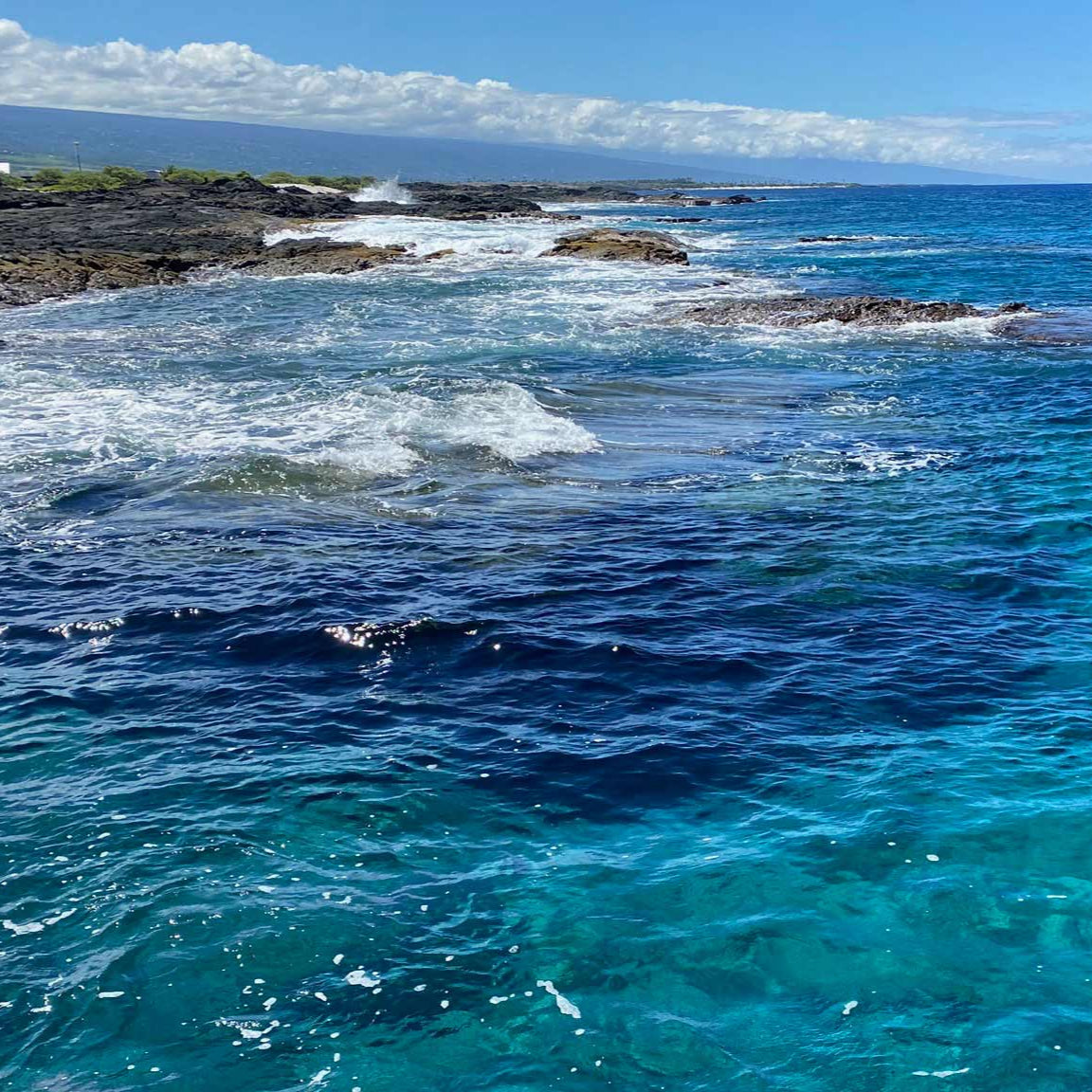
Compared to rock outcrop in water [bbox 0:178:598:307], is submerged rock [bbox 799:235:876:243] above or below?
above

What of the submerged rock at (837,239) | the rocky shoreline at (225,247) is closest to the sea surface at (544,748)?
the rocky shoreline at (225,247)

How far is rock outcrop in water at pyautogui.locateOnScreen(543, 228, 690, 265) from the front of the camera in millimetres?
56584

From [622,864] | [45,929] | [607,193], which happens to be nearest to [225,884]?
[45,929]

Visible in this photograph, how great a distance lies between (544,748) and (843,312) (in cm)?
3026

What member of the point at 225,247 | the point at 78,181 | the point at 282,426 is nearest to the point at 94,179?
the point at 78,181

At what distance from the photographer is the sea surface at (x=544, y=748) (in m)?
7.25

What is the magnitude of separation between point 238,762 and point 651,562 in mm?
7145

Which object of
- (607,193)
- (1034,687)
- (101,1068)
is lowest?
(101,1068)

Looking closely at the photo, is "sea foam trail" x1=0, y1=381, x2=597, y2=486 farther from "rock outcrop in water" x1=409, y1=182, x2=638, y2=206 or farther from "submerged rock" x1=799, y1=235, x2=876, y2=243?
"rock outcrop in water" x1=409, y1=182, x2=638, y2=206

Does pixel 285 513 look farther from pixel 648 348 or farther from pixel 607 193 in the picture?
pixel 607 193

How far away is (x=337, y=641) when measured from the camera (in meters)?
→ 12.8

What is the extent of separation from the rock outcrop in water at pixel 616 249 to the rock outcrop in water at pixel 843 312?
18.2 metres

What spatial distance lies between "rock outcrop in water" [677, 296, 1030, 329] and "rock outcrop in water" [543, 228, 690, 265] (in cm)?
1822

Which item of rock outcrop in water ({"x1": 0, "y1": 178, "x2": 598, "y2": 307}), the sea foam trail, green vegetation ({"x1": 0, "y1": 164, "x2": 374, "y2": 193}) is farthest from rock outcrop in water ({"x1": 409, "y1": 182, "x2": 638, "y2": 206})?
the sea foam trail
